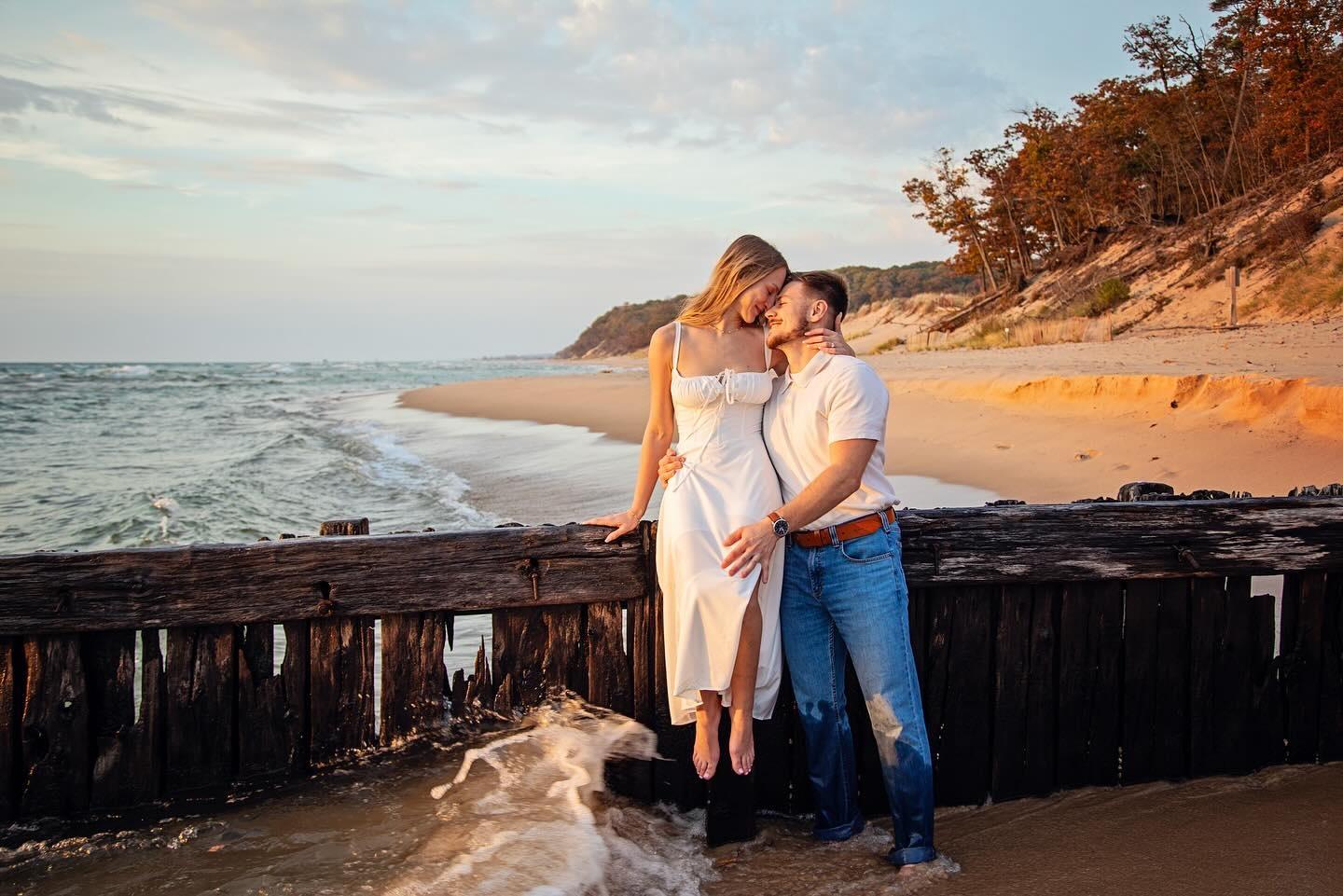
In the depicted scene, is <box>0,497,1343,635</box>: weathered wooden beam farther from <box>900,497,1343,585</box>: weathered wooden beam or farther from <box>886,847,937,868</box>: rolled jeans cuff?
<box>886,847,937,868</box>: rolled jeans cuff

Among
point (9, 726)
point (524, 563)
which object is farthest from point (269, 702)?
point (524, 563)

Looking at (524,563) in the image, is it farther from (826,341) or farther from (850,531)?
(826,341)

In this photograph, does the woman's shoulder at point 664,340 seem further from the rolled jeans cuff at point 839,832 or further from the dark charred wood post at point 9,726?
the dark charred wood post at point 9,726

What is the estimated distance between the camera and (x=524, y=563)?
378 cm

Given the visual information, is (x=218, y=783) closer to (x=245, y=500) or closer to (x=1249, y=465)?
(x=1249, y=465)

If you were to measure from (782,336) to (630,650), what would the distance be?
1.38m

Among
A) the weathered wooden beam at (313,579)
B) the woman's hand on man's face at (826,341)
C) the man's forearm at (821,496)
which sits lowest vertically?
the weathered wooden beam at (313,579)

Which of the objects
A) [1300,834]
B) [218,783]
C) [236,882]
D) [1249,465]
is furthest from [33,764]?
[1249,465]

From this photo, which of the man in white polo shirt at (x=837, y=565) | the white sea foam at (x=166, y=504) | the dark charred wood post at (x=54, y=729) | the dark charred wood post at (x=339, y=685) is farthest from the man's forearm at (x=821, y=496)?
the white sea foam at (x=166, y=504)

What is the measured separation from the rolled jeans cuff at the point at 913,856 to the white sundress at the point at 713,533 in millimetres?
654

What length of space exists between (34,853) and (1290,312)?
65.6ft

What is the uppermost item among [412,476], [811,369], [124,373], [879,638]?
[124,373]

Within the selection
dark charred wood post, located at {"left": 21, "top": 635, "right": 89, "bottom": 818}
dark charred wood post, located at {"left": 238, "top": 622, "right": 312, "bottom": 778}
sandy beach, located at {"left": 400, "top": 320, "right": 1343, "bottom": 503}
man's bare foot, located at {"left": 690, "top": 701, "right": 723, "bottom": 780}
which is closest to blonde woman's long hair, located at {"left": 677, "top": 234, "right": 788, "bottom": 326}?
man's bare foot, located at {"left": 690, "top": 701, "right": 723, "bottom": 780}

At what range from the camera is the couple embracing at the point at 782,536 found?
3396 mm
